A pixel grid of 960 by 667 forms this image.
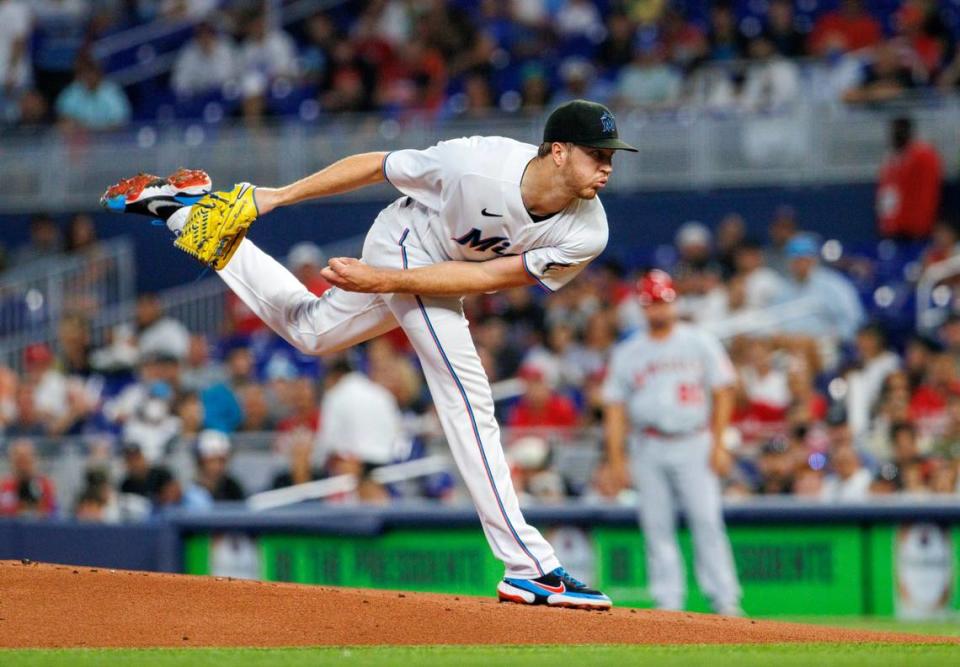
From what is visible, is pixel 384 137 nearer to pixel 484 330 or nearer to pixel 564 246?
pixel 484 330

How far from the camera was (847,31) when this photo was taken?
57.4ft

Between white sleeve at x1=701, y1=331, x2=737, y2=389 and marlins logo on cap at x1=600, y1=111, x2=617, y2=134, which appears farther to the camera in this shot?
white sleeve at x1=701, y1=331, x2=737, y2=389

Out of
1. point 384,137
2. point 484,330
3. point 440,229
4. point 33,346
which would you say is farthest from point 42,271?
point 440,229

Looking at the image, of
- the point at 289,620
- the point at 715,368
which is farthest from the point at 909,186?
the point at 289,620

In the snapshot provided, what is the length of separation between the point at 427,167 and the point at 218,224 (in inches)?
38.5

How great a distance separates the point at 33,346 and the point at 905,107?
8971 millimetres

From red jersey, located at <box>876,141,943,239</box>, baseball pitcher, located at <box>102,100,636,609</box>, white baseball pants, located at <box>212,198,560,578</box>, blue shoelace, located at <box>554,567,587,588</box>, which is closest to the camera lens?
baseball pitcher, located at <box>102,100,636,609</box>

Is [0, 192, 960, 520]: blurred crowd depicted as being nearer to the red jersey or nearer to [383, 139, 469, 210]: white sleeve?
the red jersey

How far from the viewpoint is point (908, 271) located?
15023mm

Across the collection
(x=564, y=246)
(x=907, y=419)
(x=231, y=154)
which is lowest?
(x=907, y=419)

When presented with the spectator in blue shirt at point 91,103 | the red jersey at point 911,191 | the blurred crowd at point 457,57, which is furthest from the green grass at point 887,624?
the spectator in blue shirt at point 91,103

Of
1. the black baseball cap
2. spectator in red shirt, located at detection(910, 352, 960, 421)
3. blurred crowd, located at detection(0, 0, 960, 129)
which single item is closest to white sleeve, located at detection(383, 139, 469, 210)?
the black baseball cap

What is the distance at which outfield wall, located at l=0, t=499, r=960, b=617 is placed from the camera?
1103cm

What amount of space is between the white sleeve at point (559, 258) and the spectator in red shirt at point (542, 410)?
5723 mm
